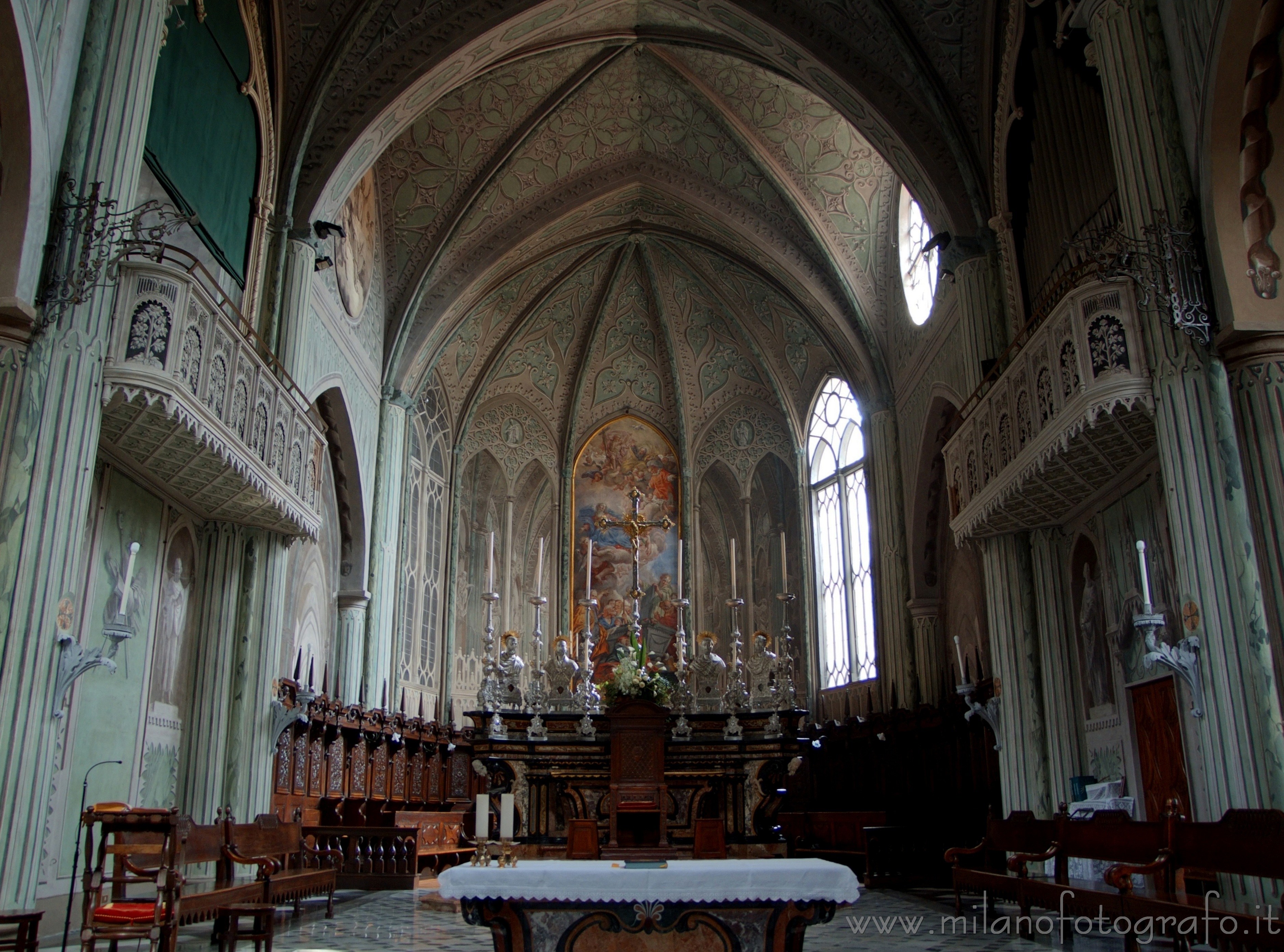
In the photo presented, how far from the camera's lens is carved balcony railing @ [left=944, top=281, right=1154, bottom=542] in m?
8.38

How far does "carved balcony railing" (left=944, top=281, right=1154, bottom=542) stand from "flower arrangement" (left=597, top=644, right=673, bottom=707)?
4.46 metres

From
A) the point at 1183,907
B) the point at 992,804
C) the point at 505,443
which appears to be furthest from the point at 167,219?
the point at 505,443

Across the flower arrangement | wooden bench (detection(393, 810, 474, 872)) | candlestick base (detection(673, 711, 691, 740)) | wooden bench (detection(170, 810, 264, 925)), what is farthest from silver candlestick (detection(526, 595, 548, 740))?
wooden bench (detection(170, 810, 264, 925))

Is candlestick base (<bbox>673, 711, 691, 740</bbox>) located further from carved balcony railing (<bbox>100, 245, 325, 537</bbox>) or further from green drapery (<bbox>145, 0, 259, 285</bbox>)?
green drapery (<bbox>145, 0, 259, 285</bbox>)

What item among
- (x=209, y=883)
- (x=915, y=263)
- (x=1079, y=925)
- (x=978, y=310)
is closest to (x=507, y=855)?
(x=209, y=883)

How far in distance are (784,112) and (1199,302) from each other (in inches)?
429

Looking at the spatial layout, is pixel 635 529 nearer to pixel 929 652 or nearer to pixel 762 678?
pixel 762 678

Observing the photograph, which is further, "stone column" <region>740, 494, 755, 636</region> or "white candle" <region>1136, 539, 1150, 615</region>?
"stone column" <region>740, 494, 755, 636</region>

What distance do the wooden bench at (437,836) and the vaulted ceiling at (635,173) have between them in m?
7.77

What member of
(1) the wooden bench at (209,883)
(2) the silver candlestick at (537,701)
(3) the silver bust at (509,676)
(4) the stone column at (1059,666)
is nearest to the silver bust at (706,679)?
(2) the silver candlestick at (537,701)

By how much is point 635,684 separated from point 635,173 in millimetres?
10475

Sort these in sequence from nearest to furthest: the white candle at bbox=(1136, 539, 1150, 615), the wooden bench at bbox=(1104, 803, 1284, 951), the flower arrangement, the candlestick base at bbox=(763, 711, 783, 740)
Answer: the wooden bench at bbox=(1104, 803, 1284, 951)
the white candle at bbox=(1136, 539, 1150, 615)
the flower arrangement
the candlestick base at bbox=(763, 711, 783, 740)

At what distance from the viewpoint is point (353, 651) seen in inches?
663

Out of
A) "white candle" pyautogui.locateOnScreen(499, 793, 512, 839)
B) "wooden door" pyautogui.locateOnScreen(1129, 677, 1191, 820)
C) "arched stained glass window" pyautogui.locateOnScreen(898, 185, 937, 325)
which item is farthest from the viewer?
"arched stained glass window" pyautogui.locateOnScreen(898, 185, 937, 325)
